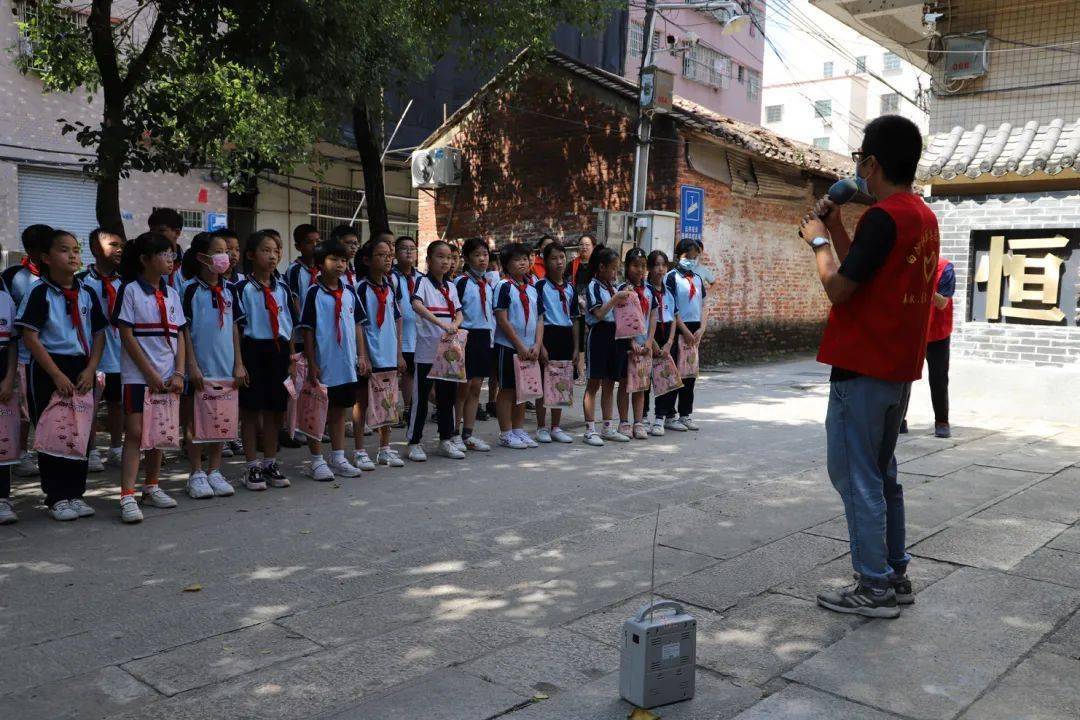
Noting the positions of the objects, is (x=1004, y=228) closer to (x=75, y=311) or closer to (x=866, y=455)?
(x=866, y=455)

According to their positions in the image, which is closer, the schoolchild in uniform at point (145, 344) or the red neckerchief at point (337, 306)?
the schoolchild in uniform at point (145, 344)

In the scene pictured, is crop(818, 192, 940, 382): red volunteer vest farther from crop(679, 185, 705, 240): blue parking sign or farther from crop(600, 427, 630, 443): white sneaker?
crop(679, 185, 705, 240): blue parking sign

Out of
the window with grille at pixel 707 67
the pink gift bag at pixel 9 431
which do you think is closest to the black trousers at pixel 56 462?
the pink gift bag at pixel 9 431

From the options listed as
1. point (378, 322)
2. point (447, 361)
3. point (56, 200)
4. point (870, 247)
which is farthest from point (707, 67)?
point (870, 247)

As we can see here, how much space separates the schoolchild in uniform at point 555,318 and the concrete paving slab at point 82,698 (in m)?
5.12

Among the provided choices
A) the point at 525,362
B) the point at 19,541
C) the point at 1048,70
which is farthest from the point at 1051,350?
the point at 19,541

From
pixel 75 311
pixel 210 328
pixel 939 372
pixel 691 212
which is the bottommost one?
pixel 939 372

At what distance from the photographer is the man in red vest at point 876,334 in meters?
3.63

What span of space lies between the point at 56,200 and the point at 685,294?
13.9m

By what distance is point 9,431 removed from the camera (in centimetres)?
514

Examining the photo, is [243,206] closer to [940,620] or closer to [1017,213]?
[1017,213]

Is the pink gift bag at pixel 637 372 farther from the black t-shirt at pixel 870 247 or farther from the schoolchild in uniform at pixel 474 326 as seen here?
the black t-shirt at pixel 870 247

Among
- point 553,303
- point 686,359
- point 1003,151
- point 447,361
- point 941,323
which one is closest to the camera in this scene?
point 447,361

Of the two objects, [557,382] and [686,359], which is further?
[686,359]
